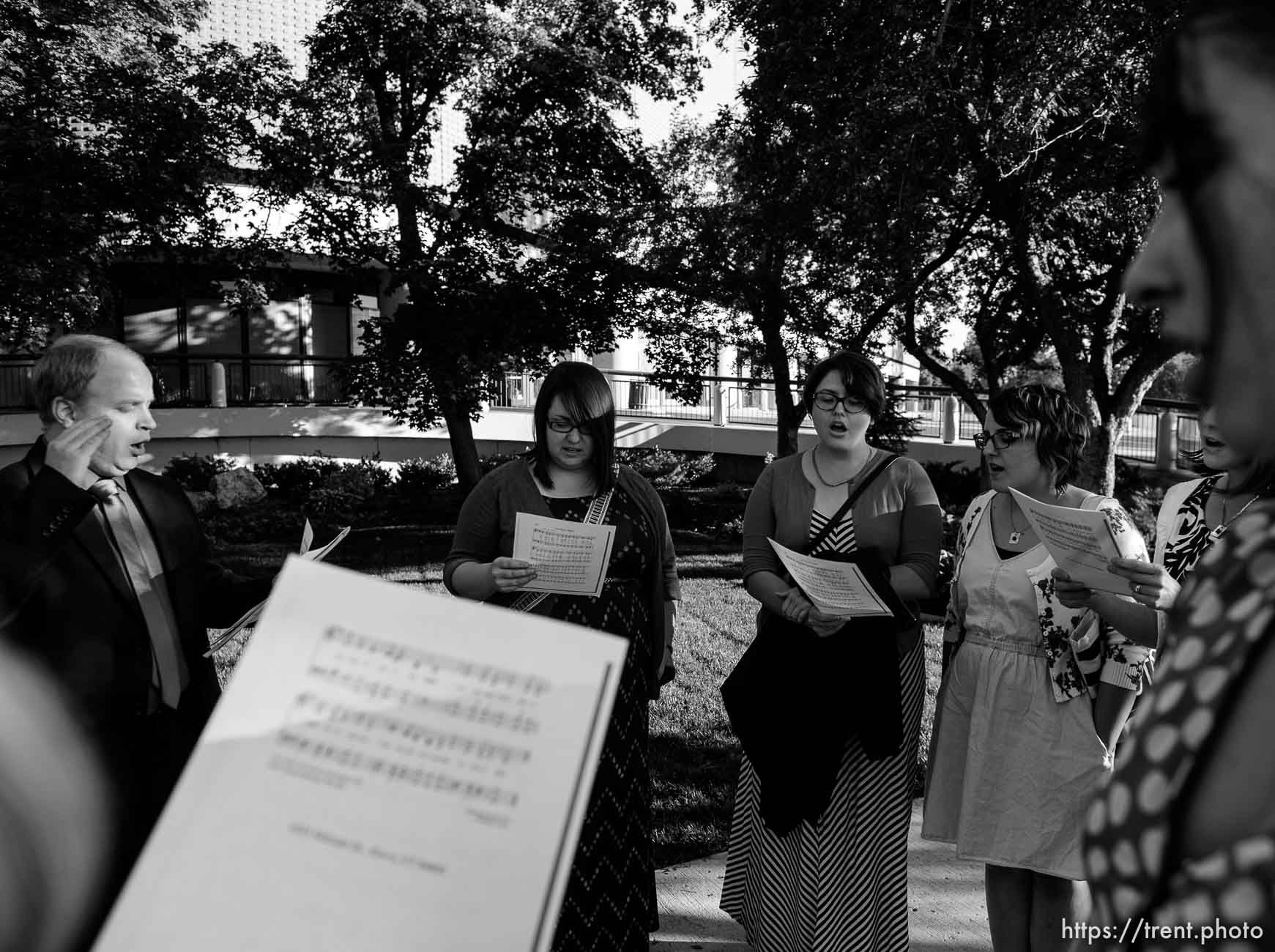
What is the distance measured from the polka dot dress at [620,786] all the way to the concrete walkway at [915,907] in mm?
456

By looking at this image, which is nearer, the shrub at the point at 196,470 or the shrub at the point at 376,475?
the shrub at the point at 196,470

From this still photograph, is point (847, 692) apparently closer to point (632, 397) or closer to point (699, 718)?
point (699, 718)

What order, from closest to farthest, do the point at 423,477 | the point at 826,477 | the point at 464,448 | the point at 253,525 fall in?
the point at 826,477 → the point at 253,525 → the point at 464,448 → the point at 423,477

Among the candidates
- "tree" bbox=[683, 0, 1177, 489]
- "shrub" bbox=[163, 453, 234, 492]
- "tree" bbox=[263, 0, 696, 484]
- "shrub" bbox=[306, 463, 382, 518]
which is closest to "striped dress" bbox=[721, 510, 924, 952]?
"tree" bbox=[683, 0, 1177, 489]

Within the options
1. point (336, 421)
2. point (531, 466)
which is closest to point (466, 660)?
point (531, 466)

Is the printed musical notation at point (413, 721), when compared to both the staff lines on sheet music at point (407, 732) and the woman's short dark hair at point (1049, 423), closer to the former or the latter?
the staff lines on sheet music at point (407, 732)

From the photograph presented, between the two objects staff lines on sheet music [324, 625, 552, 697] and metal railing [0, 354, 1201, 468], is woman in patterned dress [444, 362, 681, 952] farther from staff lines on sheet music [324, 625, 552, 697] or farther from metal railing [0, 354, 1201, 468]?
metal railing [0, 354, 1201, 468]

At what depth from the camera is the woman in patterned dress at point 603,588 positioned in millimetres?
3418

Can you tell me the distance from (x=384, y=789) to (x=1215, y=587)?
836 mm

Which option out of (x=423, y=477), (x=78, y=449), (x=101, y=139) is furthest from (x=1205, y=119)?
(x=423, y=477)

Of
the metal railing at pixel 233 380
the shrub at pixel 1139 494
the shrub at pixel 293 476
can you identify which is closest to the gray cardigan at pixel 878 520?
the shrub at pixel 1139 494

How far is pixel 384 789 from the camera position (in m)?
1.10

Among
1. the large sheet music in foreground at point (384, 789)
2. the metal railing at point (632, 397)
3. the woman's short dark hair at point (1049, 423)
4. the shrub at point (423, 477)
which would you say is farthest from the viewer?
the metal railing at point (632, 397)

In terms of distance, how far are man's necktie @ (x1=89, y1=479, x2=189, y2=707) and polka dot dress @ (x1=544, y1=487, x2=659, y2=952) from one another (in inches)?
47.3
